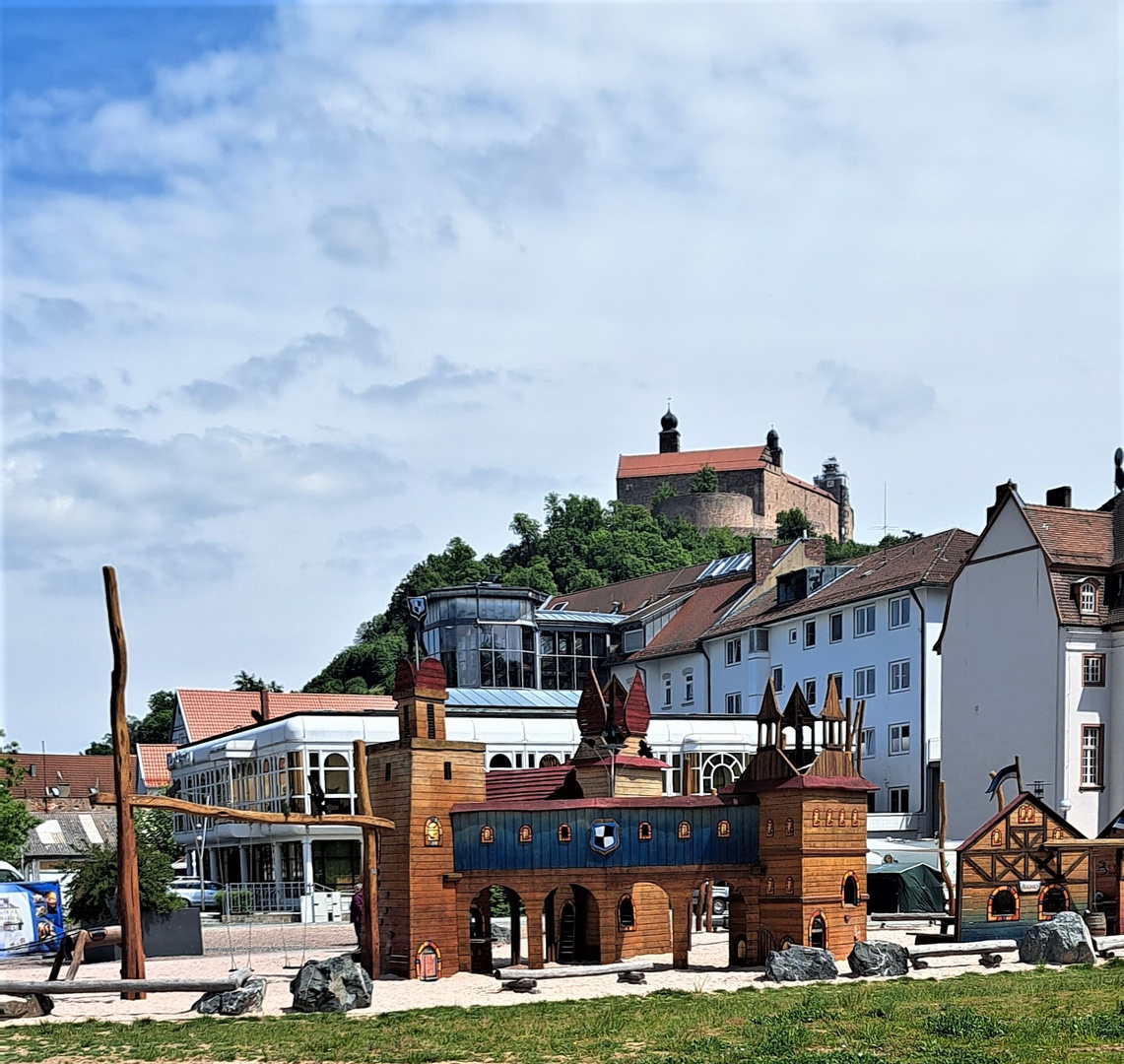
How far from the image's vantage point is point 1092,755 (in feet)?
170

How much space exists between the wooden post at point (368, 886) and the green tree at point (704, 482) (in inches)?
5286

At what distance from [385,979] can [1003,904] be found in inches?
541

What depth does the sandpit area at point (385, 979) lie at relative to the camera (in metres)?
26.9

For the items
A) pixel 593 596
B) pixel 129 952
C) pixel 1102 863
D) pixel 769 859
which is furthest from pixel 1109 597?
pixel 593 596

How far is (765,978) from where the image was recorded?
29.3 metres

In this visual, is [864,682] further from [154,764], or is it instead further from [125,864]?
[125,864]

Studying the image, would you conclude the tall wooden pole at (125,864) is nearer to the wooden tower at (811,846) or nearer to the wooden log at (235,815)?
the wooden log at (235,815)

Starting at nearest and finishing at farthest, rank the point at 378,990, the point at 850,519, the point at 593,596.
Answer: the point at 378,990 → the point at 593,596 → the point at 850,519

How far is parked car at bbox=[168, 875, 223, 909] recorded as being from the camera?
52.4 meters

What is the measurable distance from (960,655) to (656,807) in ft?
90.7

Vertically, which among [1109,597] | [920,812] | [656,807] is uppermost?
[1109,597]

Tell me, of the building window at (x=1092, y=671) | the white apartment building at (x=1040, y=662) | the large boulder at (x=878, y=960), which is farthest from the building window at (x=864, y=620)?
the large boulder at (x=878, y=960)

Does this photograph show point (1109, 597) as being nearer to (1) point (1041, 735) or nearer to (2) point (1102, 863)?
(1) point (1041, 735)

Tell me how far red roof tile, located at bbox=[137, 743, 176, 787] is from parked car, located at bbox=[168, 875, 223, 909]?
23287 millimetres
